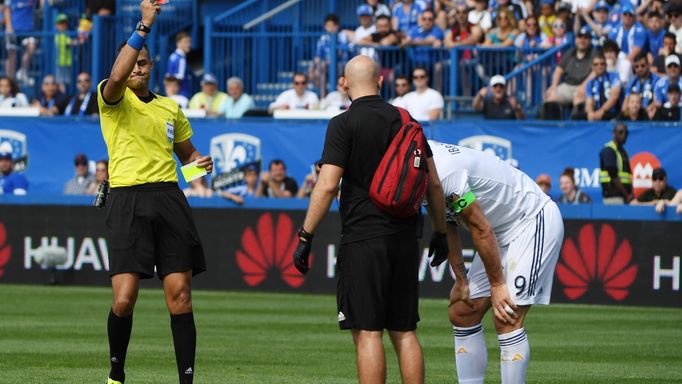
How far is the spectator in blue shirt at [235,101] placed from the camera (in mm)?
22562

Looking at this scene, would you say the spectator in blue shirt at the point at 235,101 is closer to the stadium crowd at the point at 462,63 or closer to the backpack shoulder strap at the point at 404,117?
the stadium crowd at the point at 462,63

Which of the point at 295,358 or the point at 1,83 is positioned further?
the point at 1,83

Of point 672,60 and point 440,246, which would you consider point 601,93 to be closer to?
point 672,60

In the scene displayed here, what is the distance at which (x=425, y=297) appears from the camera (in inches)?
747

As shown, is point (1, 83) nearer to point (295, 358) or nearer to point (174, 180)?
point (295, 358)

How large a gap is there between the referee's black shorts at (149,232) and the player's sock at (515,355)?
83.9 inches

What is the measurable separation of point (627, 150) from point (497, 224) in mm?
11092

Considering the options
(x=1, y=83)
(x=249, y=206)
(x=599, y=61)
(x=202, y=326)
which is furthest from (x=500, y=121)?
(x=1, y=83)

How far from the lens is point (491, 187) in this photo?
28.0ft

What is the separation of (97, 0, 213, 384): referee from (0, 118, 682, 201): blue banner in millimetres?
11231

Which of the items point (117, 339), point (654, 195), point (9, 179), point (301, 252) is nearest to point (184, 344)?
point (117, 339)

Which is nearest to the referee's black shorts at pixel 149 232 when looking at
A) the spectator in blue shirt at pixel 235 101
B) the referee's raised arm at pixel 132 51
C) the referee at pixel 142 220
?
the referee at pixel 142 220

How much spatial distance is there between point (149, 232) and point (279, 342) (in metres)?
4.41

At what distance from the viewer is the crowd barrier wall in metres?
18.0
